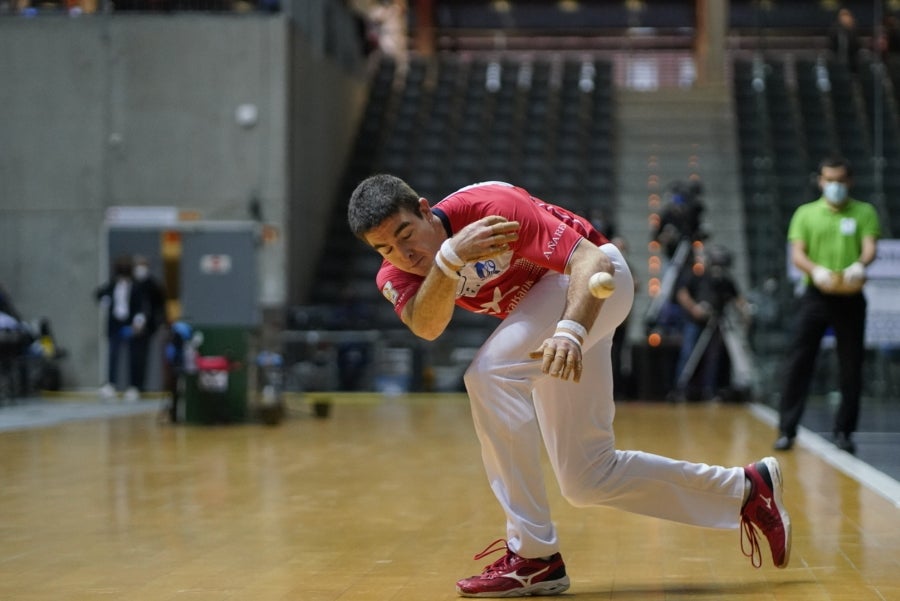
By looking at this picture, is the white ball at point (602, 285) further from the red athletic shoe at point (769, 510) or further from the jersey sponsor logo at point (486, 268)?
the red athletic shoe at point (769, 510)

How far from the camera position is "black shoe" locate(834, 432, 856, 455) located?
7.79 m

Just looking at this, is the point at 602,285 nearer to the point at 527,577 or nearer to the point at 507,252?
the point at 507,252

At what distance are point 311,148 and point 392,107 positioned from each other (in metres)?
4.48

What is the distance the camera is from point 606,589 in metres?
3.99

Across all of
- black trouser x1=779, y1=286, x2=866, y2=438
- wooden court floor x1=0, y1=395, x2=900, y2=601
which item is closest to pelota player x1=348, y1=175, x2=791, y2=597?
wooden court floor x1=0, y1=395, x2=900, y2=601

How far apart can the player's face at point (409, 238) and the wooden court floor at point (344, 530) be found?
94 cm

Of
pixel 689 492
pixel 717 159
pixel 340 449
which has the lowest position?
pixel 340 449

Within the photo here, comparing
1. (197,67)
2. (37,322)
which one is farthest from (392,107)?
(37,322)

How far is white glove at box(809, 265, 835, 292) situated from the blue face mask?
0.42m

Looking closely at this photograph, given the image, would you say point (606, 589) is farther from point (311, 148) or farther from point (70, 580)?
point (311, 148)

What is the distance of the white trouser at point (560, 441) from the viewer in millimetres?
3752

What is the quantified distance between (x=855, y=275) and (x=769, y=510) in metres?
3.70

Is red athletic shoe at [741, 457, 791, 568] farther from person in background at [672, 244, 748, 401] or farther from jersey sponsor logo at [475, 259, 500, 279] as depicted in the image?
person in background at [672, 244, 748, 401]

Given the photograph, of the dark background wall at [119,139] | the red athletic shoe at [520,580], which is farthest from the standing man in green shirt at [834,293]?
the dark background wall at [119,139]
